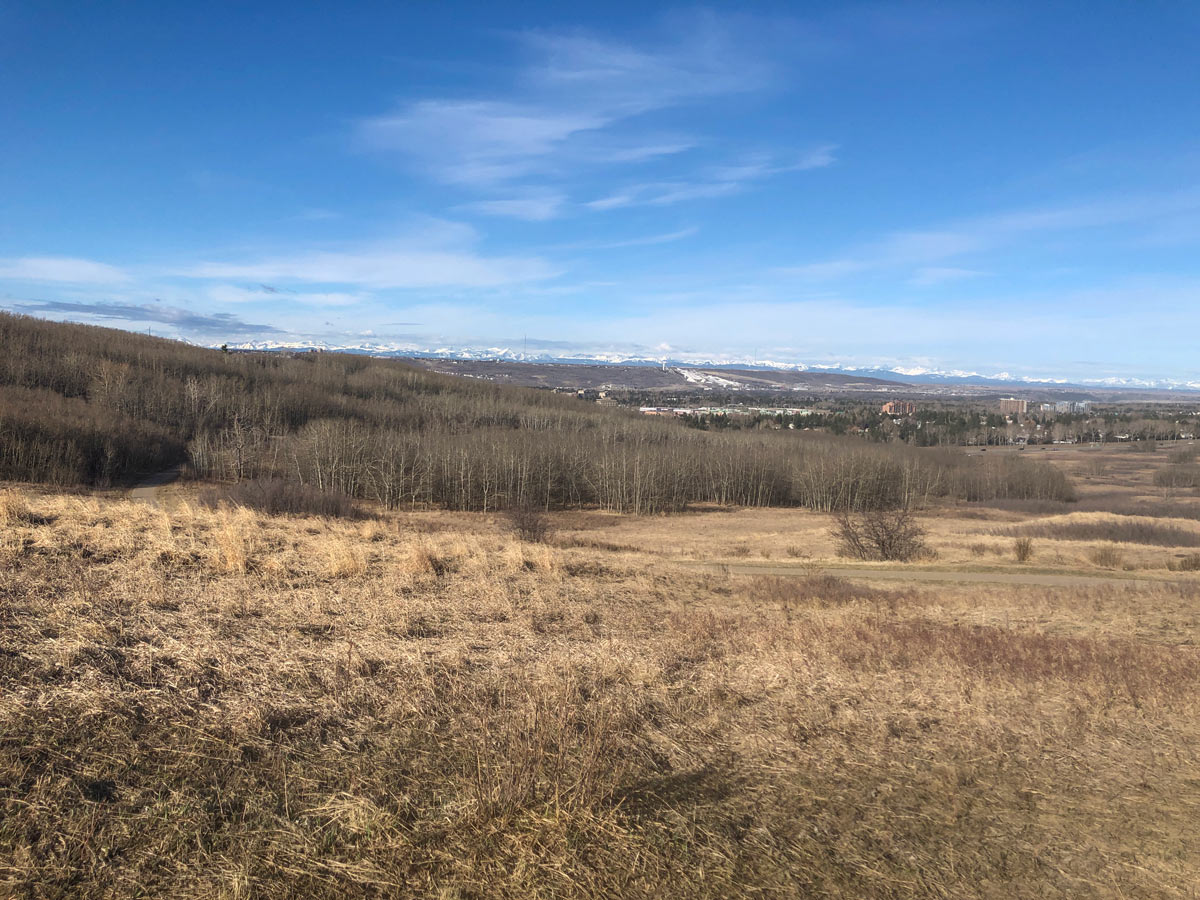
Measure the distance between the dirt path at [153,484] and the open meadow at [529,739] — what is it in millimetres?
48490

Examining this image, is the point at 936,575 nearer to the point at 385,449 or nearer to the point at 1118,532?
the point at 1118,532

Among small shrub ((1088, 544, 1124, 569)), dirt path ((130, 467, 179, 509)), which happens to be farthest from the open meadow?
dirt path ((130, 467, 179, 509))

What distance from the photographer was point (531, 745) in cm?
613

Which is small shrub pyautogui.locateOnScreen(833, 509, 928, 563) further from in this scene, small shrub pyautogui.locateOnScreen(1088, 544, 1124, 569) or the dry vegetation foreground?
the dry vegetation foreground

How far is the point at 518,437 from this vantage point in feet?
266

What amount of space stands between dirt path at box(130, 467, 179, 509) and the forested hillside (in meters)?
1.74

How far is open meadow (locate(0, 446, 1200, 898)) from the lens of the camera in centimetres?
484

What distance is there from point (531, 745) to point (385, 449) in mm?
66298

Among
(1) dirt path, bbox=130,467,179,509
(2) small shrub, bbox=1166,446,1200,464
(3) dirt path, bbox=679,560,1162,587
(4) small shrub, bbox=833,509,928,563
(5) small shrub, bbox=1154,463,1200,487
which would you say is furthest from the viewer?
(2) small shrub, bbox=1166,446,1200,464

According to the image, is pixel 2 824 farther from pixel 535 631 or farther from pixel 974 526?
pixel 974 526

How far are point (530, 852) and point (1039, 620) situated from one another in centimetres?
1439

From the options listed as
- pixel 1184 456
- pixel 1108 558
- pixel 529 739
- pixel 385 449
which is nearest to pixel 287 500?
pixel 529 739

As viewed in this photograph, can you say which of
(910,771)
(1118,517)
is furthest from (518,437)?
(910,771)

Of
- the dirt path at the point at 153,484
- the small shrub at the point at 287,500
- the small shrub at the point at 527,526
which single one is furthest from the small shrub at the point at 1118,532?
the dirt path at the point at 153,484
